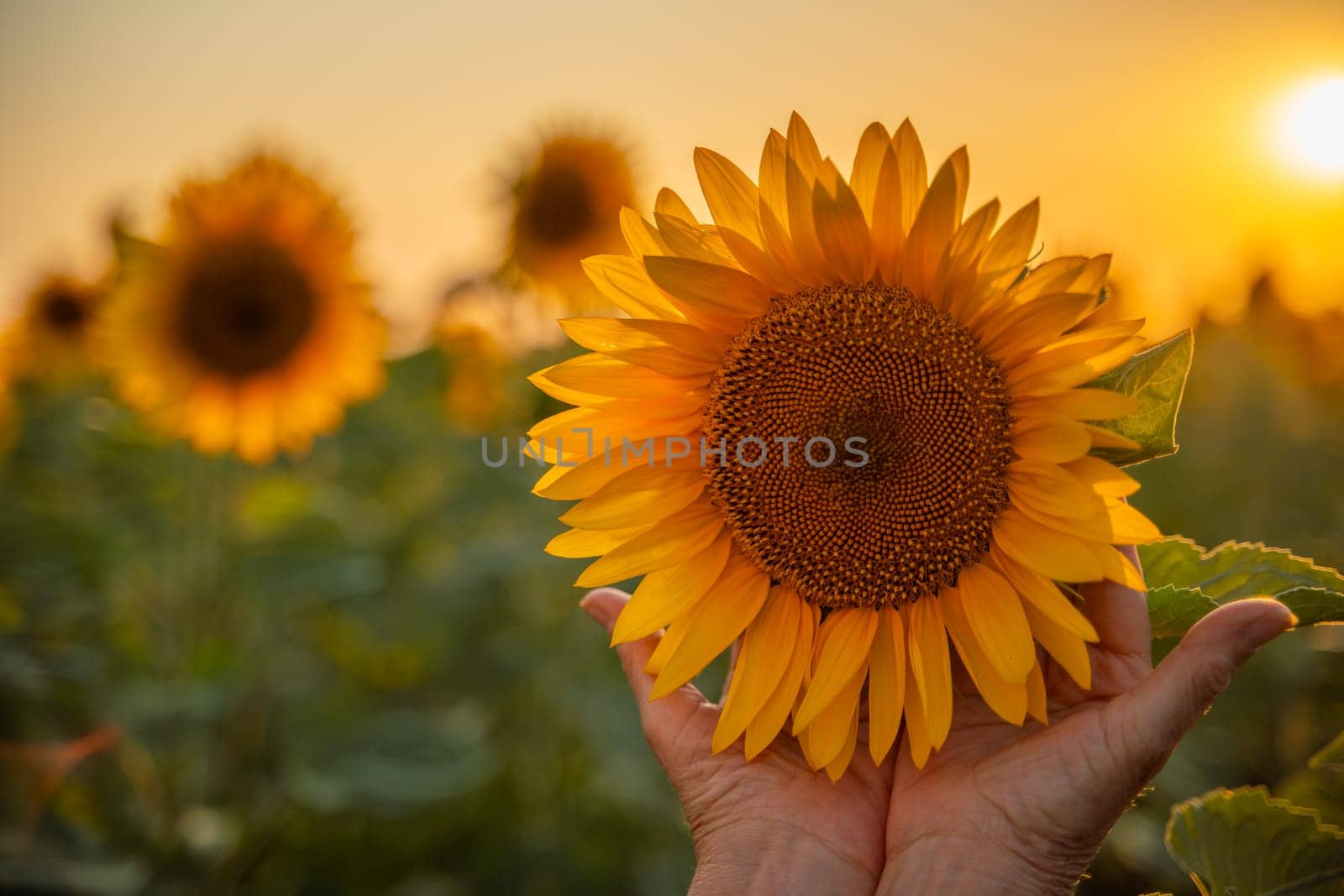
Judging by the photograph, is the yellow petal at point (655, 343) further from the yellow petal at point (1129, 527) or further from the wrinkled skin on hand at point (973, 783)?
the yellow petal at point (1129, 527)

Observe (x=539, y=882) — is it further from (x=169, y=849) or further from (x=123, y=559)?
(x=123, y=559)

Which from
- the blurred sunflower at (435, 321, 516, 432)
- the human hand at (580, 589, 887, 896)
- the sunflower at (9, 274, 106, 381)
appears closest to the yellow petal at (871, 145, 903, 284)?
the human hand at (580, 589, 887, 896)

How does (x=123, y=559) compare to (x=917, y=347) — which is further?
(x=123, y=559)

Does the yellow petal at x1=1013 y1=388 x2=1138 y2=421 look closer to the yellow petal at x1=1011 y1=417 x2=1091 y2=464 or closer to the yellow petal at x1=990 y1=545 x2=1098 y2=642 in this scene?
the yellow petal at x1=1011 y1=417 x2=1091 y2=464

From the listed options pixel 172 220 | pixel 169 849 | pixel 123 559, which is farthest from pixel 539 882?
pixel 172 220

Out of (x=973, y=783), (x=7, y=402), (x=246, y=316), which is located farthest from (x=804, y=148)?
(x=7, y=402)
